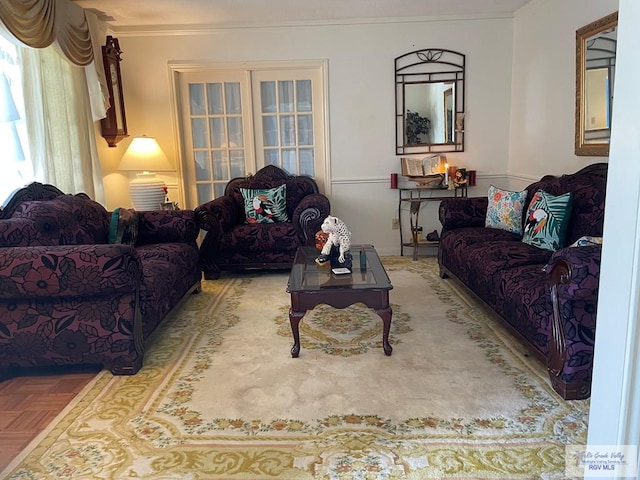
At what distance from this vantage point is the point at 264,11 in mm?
4453

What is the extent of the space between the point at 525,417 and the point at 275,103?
3981mm

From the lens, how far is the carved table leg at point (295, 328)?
2.65m

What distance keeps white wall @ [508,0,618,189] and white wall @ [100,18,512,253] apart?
9.2 inches

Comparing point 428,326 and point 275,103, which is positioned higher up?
point 275,103

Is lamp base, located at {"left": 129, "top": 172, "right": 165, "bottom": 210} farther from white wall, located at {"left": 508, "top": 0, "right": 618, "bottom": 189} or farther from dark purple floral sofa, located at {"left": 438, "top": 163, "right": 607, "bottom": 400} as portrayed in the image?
white wall, located at {"left": 508, "top": 0, "right": 618, "bottom": 189}

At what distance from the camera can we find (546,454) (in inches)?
71.5

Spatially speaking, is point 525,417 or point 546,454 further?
point 525,417

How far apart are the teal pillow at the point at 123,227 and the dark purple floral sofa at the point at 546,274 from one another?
244 cm

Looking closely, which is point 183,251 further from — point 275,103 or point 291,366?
point 275,103

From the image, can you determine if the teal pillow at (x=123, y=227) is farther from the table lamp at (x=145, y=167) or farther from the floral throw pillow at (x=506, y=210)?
the floral throw pillow at (x=506, y=210)

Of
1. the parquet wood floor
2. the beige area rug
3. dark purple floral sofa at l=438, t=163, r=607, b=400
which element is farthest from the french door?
the parquet wood floor

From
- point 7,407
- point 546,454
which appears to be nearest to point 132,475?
point 7,407

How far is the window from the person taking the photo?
10.5ft

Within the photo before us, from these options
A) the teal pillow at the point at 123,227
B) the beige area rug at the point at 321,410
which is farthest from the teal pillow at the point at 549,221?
the teal pillow at the point at 123,227
